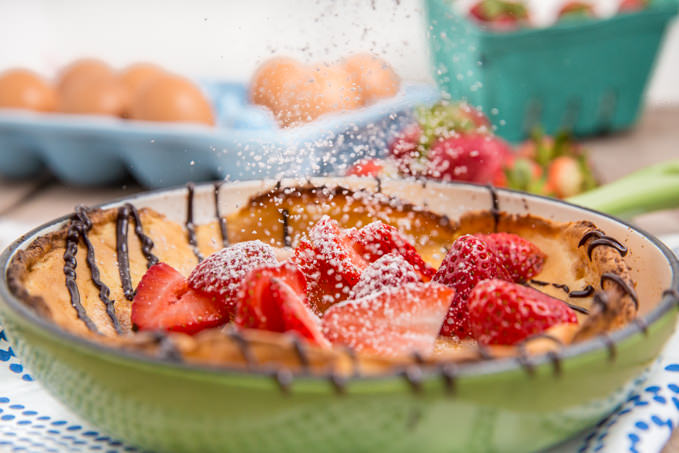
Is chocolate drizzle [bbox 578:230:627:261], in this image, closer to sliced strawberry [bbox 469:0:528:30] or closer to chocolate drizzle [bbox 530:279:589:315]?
chocolate drizzle [bbox 530:279:589:315]

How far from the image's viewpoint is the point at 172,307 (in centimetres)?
69

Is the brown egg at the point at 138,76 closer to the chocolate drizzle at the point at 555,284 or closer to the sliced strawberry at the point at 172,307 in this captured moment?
the sliced strawberry at the point at 172,307

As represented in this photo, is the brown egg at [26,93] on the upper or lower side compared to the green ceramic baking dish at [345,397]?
lower

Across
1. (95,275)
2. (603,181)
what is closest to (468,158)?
(603,181)

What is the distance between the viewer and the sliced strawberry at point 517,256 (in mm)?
778

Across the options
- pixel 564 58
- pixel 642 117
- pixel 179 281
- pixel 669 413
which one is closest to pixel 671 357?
pixel 669 413

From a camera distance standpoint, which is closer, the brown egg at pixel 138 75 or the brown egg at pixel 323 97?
the brown egg at pixel 323 97

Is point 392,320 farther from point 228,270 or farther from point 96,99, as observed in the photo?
point 96,99

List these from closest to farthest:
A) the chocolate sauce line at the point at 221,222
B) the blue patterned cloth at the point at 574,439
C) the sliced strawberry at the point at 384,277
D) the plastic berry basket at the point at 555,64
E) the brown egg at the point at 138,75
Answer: the blue patterned cloth at the point at 574,439 < the sliced strawberry at the point at 384,277 < the chocolate sauce line at the point at 221,222 < the brown egg at the point at 138,75 < the plastic berry basket at the point at 555,64

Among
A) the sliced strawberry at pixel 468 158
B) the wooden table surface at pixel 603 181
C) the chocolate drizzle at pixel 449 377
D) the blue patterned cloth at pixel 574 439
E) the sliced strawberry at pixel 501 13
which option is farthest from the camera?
the sliced strawberry at pixel 501 13

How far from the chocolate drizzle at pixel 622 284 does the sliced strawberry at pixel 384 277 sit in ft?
0.57

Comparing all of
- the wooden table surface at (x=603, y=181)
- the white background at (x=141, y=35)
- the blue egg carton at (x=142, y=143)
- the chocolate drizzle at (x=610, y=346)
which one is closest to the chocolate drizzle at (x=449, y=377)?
the chocolate drizzle at (x=610, y=346)

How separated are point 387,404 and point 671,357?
0.40 metres

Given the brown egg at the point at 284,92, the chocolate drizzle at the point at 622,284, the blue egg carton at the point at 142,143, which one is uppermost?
the brown egg at the point at 284,92
